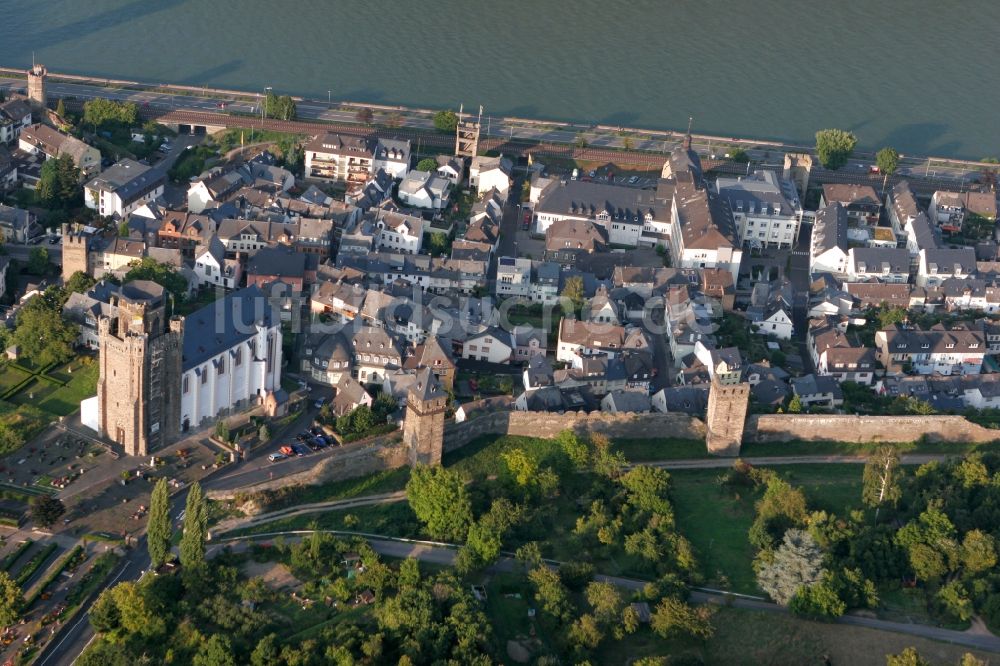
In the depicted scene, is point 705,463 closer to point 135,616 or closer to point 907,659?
point 907,659

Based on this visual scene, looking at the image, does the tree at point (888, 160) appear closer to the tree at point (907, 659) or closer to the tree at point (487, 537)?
the tree at point (487, 537)

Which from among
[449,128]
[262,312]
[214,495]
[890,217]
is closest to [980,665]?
[214,495]

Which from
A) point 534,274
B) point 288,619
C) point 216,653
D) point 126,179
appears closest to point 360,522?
point 288,619

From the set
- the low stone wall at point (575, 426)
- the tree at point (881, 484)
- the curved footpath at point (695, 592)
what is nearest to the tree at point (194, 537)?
the curved footpath at point (695, 592)

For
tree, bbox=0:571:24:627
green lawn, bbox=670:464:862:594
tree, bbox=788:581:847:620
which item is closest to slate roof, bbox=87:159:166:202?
tree, bbox=0:571:24:627

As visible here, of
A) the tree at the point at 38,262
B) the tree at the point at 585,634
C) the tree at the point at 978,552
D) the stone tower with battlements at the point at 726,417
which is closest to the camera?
the tree at the point at 585,634

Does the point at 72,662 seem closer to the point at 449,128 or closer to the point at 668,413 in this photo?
the point at 668,413
